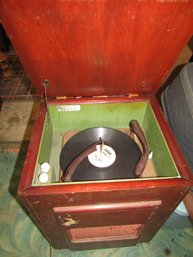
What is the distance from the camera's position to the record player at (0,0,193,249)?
0.55 m

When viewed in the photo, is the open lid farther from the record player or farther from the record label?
the record label

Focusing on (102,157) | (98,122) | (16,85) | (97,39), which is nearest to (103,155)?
(102,157)

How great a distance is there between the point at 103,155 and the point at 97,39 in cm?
46

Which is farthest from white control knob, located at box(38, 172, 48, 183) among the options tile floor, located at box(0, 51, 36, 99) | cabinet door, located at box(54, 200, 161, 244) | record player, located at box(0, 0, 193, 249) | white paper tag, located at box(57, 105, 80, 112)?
tile floor, located at box(0, 51, 36, 99)

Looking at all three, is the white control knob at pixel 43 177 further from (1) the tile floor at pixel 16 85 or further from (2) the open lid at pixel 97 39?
(1) the tile floor at pixel 16 85

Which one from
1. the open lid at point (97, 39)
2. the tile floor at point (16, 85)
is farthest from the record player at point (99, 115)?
the tile floor at point (16, 85)

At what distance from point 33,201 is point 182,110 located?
634 mm

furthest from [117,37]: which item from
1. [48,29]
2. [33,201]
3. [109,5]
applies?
[33,201]

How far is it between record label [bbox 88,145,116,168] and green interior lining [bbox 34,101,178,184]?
0.16m

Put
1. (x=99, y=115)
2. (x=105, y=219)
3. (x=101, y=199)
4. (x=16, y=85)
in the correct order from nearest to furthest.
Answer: (x=101, y=199) < (x=105, y=219) < (x=99, y=115) < (x=16, y=85)

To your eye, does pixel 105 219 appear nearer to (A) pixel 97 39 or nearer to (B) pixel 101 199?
(B) pixel 101 199

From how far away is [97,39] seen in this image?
612 mm

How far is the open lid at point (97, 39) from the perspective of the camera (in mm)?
519

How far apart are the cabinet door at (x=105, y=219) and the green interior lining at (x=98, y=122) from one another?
164 millimetres
